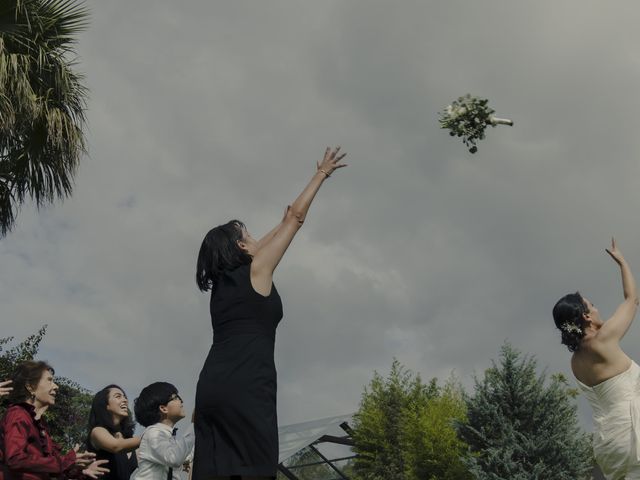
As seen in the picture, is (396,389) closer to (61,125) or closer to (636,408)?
(61,125)

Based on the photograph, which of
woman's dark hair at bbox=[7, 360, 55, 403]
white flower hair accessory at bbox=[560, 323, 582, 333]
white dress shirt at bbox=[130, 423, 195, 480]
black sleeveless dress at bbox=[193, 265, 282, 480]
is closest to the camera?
black sleeveless dress at bbox=[193, 265, 282, 480]

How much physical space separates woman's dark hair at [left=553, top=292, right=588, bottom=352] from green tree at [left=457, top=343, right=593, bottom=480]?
14223mm

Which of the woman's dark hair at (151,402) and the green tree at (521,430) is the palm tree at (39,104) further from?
the green tree at (521,430)

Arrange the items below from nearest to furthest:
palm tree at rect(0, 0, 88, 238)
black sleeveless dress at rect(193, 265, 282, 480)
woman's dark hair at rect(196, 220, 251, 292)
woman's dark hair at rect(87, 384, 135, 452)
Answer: black sleeveless dress at rect(193, 265, 282, 480) < woman's dark hair at rect(196, 220, 251, 292) < woman's dark hair at rect(87, 384, 135, 452) < palm tree at rect(0, 0, 88, 238)

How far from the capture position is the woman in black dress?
303 centimetres

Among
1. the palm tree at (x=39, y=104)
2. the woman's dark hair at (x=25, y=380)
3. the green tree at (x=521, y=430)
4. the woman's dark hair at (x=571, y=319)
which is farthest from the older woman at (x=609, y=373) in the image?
the green tree at (x=521, y=430)

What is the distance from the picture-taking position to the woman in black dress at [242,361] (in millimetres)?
3029

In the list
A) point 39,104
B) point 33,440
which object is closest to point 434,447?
point 39,104

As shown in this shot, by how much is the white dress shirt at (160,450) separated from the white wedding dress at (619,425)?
2.69m

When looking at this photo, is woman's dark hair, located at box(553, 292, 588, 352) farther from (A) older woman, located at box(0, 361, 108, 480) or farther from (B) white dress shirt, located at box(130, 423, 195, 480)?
(A) older woman, located at box(0, 361, 108, 480)

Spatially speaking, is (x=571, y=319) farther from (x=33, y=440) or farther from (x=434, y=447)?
(x=434, y=447)

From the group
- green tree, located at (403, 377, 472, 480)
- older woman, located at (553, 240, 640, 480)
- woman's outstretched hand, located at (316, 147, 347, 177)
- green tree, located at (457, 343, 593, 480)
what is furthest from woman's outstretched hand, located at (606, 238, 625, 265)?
green tree, located at (403, 377, 472, 480)

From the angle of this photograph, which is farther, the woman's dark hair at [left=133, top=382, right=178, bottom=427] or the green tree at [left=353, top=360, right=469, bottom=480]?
the green tree at [left=353, top=360, right=469, bottom=480]

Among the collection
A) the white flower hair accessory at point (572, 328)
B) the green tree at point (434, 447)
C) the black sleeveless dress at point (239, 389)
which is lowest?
the black sleeveless dress at point (239, 389)
